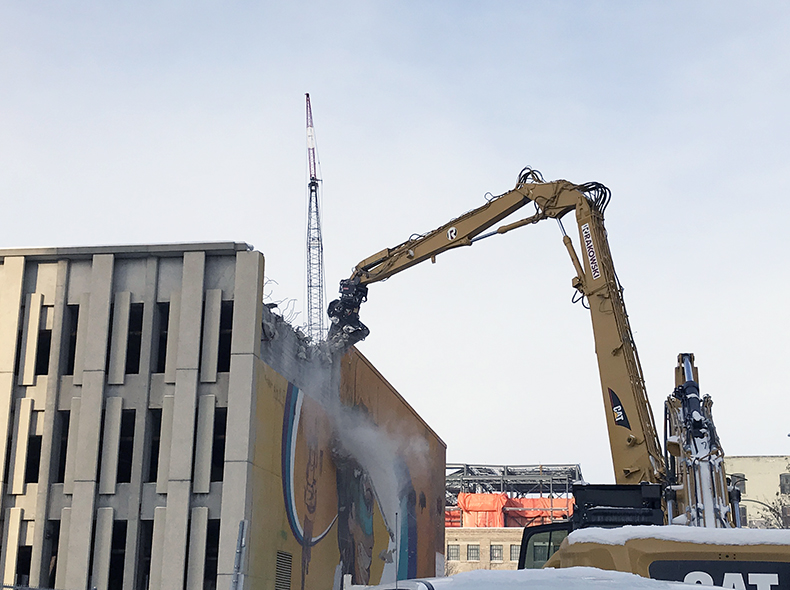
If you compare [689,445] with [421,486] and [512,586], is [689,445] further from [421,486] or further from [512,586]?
[421,486]

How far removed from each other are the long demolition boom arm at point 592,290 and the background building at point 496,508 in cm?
5630

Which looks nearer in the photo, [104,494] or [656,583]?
[656,583]

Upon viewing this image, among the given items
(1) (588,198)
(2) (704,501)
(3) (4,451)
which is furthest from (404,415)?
(2) (704,501)

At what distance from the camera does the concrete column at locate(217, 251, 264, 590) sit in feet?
79.8

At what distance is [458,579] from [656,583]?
1.15 meters

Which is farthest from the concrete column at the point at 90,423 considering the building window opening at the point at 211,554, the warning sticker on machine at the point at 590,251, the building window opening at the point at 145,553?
the warning sticker on machine at the point at 590,251

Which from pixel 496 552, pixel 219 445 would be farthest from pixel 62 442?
pixel 496 552

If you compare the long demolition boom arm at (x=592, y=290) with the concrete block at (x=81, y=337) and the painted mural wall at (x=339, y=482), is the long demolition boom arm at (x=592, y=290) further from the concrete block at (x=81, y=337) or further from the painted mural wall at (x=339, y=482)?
the concrete block at (x=81, y=337)

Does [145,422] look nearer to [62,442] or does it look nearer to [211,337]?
[62,442]

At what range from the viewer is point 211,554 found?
2547 cm

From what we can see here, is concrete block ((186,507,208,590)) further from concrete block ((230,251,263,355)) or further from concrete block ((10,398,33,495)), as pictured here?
concrete block ((10,398,33,495))

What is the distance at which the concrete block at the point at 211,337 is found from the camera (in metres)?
26.0

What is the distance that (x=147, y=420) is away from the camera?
25.7m

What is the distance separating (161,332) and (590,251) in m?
12.5
